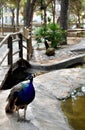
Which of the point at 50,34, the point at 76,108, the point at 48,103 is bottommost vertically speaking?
the point at 76,108

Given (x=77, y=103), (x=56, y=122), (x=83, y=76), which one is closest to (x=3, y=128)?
(x=56, y=122)

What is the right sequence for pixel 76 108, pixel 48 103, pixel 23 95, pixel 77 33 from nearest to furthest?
pixel 23 95, pixel 48 103, pixel 76 108, pixel 77 33

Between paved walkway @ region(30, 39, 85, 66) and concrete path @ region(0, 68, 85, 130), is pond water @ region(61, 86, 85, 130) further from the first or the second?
paved walkway @ region(30, 39, 85, 66)

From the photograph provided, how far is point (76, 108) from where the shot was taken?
902 cm

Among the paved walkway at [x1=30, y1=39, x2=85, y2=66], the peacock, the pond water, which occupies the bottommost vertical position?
the pond water

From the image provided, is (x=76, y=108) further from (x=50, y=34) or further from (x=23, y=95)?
(x=50, y=34)

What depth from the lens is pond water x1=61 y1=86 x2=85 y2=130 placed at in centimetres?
790

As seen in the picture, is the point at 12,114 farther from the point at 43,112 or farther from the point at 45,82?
the point at 45,82

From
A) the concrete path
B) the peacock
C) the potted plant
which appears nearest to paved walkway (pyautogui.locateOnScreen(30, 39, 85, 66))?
the potted plant

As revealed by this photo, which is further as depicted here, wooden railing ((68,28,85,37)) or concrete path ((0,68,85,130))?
wooden railing ((68,28,85,37))

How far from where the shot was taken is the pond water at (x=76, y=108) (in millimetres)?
7898

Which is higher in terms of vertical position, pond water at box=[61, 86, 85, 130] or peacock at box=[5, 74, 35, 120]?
peacock at box=[5, 74, 35, 120]

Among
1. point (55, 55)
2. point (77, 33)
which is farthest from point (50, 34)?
point (77, 33)

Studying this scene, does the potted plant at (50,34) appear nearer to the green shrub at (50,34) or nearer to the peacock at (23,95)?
the green shrub at (50,34)
